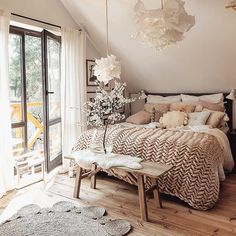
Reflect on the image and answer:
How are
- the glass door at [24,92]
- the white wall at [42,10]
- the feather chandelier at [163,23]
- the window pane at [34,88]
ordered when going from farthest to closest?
the window pane at [34,88] < the glass door at [24,92] < the white wall at [42,10] < the feather chandelier at [163,23]

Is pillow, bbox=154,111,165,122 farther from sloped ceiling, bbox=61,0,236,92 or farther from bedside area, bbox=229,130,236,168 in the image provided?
bedside area, bbox=229,130,236,168

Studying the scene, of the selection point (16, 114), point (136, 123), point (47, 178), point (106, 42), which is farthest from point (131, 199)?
point (106, 42)

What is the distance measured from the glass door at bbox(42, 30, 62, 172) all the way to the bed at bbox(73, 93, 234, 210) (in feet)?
3.32

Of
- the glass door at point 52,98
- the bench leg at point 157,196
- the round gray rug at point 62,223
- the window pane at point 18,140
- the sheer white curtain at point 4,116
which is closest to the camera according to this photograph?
the round gray rug at point 62,223

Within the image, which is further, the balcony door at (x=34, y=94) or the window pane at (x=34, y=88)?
the window pane at (x=34, y=88)

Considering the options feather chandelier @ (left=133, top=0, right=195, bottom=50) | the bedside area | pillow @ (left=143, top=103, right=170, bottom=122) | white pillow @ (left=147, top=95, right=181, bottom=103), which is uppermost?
feather chandelier @ (left=133, top=0, right=195, bottom=50)

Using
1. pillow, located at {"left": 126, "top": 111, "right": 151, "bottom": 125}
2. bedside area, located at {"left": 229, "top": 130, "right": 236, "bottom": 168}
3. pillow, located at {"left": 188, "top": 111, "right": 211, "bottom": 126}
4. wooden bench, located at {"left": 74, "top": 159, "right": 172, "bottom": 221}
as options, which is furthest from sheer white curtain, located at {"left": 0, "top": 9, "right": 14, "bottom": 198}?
bedside area, located at {"left": 229, "top": 130, "right": 236, "bottom": 168}

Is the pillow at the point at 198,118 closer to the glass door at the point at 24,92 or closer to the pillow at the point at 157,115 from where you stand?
the pillow at the point at 157,115

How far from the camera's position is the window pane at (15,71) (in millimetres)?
3656

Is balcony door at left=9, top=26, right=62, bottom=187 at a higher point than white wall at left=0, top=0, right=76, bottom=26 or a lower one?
lower

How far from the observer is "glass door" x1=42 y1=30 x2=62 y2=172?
3.79 m

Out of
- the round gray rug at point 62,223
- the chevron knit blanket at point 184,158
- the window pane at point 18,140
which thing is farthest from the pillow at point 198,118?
the window pane at point 18,140

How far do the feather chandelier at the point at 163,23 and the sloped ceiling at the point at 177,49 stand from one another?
1.42 metres

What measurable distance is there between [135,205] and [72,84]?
2.08 metres
